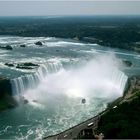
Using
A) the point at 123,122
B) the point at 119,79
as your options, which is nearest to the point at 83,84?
the point at 119,79

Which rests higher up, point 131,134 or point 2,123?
point 131,134

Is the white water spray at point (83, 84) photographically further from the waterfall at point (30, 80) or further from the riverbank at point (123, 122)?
the riverbank at point (123, 122)

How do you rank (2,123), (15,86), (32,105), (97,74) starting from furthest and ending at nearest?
1. (97,74)
2. (15,86)
3. (32,105)
4. (2,123)

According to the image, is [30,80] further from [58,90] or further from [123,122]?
[123,122]

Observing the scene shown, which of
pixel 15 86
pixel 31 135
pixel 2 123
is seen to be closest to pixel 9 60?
pixel 15 86

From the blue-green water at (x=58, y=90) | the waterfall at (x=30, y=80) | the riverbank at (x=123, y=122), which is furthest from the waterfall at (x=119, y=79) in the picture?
the waterfall at (x=30, y=80)

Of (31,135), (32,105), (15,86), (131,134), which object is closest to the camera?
(131,134)

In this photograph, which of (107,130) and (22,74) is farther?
(22,74)

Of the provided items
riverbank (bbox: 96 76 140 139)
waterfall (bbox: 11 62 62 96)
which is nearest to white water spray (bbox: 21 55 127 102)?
waterfall (bbox: 11 62 62 96)

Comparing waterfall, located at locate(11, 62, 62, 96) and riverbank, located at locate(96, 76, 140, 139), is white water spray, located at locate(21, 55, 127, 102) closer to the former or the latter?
waterfall, located at locate(11, 62, 62, 96)

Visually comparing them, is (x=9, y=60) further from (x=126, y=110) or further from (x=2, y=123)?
(x=126, y=110)
